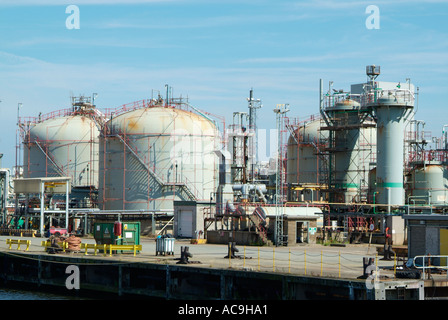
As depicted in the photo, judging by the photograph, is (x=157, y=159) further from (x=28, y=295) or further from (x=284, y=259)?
(x=284, y=259)

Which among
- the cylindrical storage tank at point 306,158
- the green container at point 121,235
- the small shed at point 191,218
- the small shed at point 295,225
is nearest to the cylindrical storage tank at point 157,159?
the small shed at point 191,218

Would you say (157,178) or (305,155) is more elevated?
(305,155)

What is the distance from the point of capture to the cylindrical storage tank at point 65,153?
8969cm

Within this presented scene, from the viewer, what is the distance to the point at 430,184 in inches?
3083

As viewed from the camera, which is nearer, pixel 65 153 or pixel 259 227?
pixel 259 227

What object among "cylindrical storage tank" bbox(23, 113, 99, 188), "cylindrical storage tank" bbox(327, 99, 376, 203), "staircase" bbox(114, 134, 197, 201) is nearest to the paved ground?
"staircase" bbox(114, 134, 197, 201)

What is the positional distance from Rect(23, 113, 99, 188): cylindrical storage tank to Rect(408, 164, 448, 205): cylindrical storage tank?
35.1 m

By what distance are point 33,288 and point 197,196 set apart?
3092 centimetres

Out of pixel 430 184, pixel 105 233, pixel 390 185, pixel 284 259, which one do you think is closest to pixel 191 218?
pixel 105 233

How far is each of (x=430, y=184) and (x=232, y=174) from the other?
19650mm

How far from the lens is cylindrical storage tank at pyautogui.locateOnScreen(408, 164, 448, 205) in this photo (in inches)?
3054

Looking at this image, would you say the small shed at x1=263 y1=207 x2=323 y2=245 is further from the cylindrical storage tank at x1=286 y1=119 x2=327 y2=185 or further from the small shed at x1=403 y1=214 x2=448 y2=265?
the cylindrical storage tank at x1=286 y1=119 x2=327 y2=185
